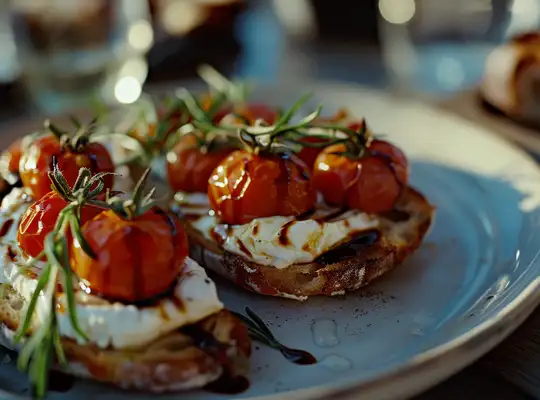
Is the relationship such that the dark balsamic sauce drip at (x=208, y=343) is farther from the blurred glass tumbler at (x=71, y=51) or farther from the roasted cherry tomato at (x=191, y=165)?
the blurred glass tumbler at (x=71, y=51)

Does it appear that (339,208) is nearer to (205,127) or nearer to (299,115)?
(205,127)

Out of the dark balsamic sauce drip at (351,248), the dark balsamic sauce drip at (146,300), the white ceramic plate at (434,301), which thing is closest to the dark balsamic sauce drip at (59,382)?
the white ceramic plate at (434,301)

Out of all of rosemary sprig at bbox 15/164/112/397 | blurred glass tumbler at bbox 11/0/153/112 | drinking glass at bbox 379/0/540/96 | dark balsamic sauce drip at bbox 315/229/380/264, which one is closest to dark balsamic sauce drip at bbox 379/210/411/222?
dark balsamic sauce drip at bbox 315/229/380/264

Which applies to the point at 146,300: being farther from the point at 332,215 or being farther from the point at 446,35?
the point at 446,35

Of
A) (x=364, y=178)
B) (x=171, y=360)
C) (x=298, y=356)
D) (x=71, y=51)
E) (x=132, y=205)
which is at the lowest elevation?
(x=298, y=356)

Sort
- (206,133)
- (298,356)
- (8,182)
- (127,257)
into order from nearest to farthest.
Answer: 1. (127,257)
2. (298,356)
3. (8,182)
4. (206,133)

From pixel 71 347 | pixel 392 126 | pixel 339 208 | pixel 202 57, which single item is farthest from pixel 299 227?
pixel 202 57

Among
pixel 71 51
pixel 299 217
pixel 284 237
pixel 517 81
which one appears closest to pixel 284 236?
pixel 284 237
